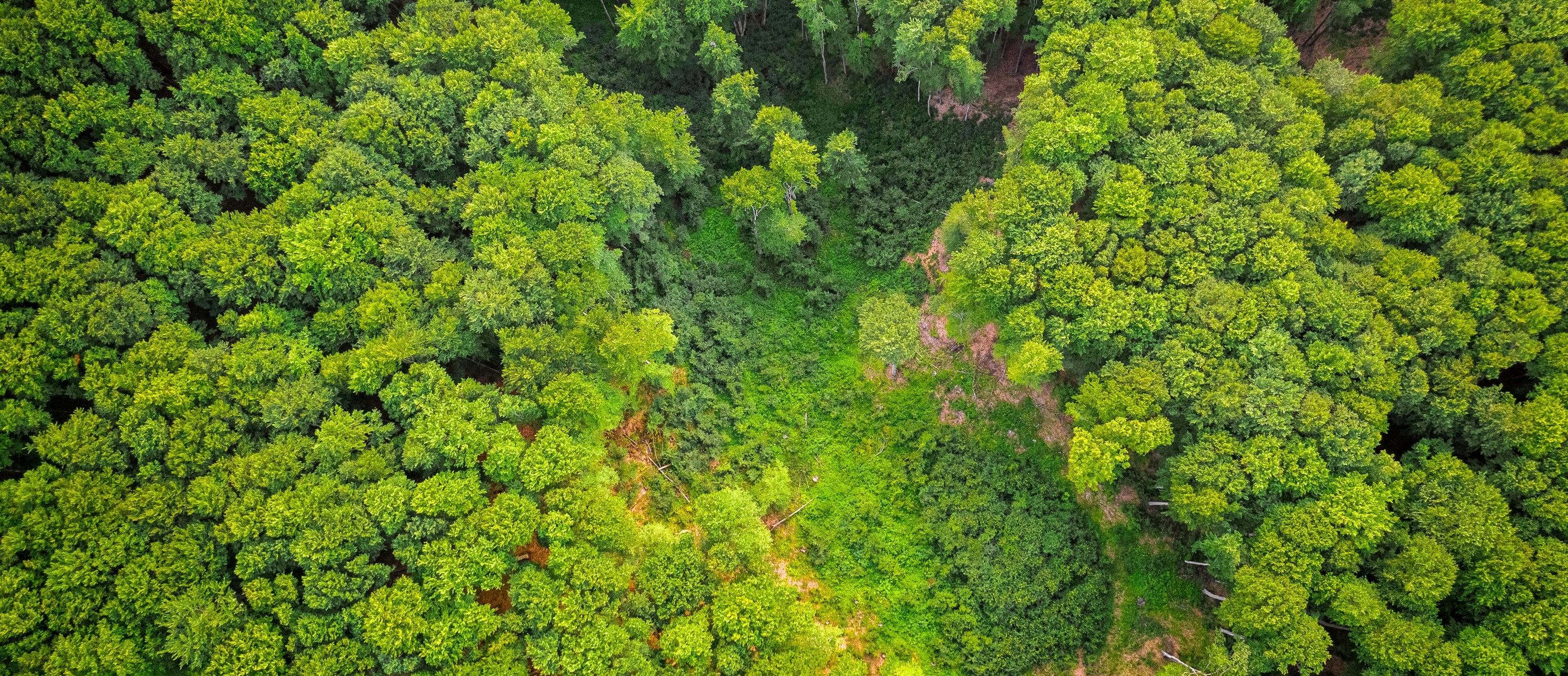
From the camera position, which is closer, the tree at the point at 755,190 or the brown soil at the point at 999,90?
the tree at the point at 755,190

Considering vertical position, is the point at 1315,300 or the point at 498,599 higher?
the point at 1315,300

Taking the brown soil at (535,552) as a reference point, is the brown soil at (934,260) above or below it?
above

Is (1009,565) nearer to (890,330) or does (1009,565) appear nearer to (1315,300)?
(890,330)

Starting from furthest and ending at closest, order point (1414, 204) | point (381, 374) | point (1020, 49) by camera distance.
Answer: point (1020, 49), point (1414, 204), point (381, 374)

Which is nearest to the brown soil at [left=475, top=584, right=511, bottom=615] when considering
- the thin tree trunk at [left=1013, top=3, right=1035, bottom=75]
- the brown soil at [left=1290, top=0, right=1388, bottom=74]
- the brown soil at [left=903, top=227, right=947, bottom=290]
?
the brown soil at [left=903, top=227, right=947, bottom=290]

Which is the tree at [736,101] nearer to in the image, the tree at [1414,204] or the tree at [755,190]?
the tree at [755,190]

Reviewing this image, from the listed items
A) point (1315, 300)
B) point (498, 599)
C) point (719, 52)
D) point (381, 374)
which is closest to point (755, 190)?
point (719, 52)

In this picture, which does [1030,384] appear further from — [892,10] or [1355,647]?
[892,10]

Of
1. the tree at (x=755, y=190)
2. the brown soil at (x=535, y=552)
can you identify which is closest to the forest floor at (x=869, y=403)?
the tree at (x=755, y=190)

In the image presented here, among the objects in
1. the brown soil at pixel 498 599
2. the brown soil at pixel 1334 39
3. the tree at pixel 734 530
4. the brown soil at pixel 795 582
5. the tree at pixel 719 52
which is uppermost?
the brown soil at pixel 1334 39
